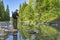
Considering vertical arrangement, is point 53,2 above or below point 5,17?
above

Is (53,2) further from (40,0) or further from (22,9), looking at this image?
(22,9)

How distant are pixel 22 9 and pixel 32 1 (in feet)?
13.9

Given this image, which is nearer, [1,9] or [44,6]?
[44,6]

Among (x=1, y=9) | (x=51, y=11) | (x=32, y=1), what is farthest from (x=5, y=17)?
(x=51, y=11)

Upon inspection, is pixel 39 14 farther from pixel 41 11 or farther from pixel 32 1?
pixel 32 1

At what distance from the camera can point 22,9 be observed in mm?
33344

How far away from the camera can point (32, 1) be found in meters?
29.4

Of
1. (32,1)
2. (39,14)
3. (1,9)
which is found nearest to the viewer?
(39,14)

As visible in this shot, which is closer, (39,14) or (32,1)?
(39,14)

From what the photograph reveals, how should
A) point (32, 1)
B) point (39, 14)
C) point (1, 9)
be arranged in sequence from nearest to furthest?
1. point (39, 14)
2. point (32, 1)
3. point (1, 9)

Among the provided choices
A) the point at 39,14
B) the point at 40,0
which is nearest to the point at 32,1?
the point at 40,0

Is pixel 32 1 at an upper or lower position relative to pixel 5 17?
upper

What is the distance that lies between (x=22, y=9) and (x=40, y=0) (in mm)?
4621

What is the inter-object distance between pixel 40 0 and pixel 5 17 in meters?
5.23
